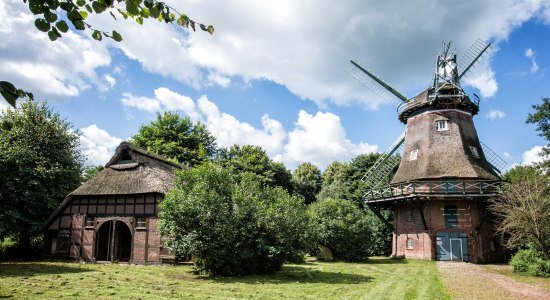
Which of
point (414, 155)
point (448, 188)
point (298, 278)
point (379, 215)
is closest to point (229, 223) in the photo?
point (298, 278)

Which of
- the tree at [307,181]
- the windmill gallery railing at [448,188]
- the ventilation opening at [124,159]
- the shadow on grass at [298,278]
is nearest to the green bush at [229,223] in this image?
the shadow on grass at [298,278]

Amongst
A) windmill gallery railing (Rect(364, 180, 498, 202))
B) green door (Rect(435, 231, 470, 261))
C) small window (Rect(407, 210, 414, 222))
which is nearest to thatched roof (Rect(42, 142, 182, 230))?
windmill gallery railing (Rect(364, 180, 498, 202))

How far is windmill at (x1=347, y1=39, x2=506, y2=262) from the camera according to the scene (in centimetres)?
2619

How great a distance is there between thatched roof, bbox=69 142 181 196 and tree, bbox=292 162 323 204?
90.4ft

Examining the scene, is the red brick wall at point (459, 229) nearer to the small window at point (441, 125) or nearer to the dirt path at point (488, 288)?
the small window at point (441, 125)

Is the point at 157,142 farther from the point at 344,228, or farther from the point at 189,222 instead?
the point at 189,222

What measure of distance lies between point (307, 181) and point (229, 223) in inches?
1464

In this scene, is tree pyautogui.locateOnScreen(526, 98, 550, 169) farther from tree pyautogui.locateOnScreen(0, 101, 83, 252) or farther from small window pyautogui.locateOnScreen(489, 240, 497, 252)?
tree pyautogui.locateOnScreen(0, 101, 83, 252)

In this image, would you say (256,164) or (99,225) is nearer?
(99,225)

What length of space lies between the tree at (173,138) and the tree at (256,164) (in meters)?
2.75

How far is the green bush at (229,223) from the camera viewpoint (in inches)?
605

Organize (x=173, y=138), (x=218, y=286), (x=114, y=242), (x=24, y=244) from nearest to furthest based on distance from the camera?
1. (x=218, y=286)
2. (x=114, y=242)
3. (x=24, y=244)
4. (x=173, y=138)

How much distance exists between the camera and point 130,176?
24203mm

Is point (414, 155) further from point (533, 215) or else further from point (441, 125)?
point (533, 215)
